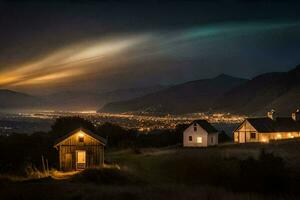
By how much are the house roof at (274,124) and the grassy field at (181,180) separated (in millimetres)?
14403

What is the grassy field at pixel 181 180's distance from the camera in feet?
59.9

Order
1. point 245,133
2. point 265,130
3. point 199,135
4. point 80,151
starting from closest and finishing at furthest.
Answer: point 80,151 < point 199,135 < point 265,130 < point 245,133

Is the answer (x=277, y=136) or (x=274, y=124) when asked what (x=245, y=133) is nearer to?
(x=277, y=136)

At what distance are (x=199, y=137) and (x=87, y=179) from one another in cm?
4539

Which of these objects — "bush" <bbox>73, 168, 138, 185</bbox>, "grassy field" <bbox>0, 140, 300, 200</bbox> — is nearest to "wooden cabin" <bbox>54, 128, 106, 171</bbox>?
"grassy field" <bbox>0, 140, 300, 200</bbox>

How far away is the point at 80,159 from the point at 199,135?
112 ft

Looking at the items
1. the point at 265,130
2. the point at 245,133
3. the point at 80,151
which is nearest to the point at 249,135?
the point at 245,133

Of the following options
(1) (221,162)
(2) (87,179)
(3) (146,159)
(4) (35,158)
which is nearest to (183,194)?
(2) (87,179)

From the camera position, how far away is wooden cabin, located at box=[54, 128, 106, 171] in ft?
145

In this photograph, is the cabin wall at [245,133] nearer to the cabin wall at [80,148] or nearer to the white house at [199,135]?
the white house at [199,135]

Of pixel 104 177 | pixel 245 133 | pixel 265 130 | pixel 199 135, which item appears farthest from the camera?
pixel 245 133

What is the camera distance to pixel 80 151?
1752 inches

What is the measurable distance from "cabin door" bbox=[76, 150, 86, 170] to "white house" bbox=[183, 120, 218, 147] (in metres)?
33.7

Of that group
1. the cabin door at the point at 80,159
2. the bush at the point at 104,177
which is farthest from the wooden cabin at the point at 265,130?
the bush at the point at 104,177
